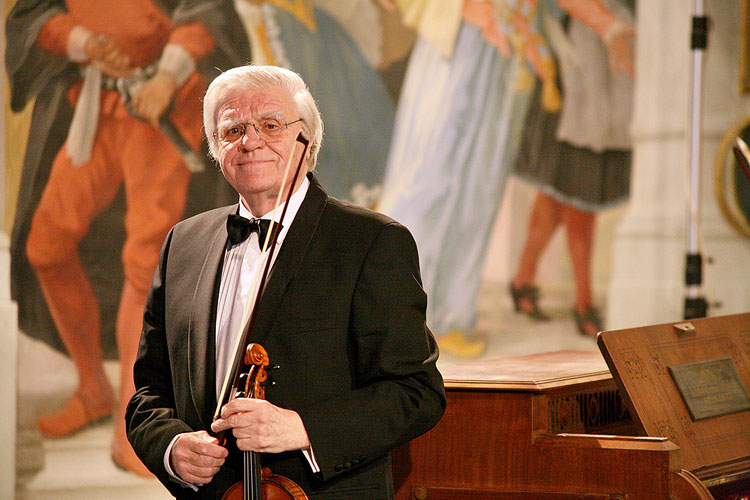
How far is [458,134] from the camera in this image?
595 cm

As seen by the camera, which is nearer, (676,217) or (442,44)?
(442,44)

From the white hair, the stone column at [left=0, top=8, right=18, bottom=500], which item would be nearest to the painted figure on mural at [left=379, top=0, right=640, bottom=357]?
the stone column at [left=0, top=8, right=18, bottom=500]

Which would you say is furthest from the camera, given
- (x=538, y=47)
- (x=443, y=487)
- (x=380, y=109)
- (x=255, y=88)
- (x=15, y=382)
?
(x=538, y=47)

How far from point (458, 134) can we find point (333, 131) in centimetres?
91

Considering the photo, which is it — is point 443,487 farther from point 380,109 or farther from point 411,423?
point 380,109

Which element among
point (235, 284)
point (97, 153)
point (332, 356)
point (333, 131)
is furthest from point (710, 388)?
point (97, 153)

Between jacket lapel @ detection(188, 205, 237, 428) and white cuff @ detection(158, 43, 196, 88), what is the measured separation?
3.12 meters

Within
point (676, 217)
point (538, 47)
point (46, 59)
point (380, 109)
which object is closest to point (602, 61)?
point (538, 47)

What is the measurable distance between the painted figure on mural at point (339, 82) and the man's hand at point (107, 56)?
0.80 m

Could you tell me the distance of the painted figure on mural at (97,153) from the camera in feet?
15.4

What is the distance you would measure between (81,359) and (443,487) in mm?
2866

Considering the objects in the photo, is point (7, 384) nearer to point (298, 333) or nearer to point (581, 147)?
point (298, 333)

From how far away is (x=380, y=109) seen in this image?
5660mm

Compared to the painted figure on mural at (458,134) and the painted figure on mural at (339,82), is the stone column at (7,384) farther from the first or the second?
the painted figure on mural at (458,134)
